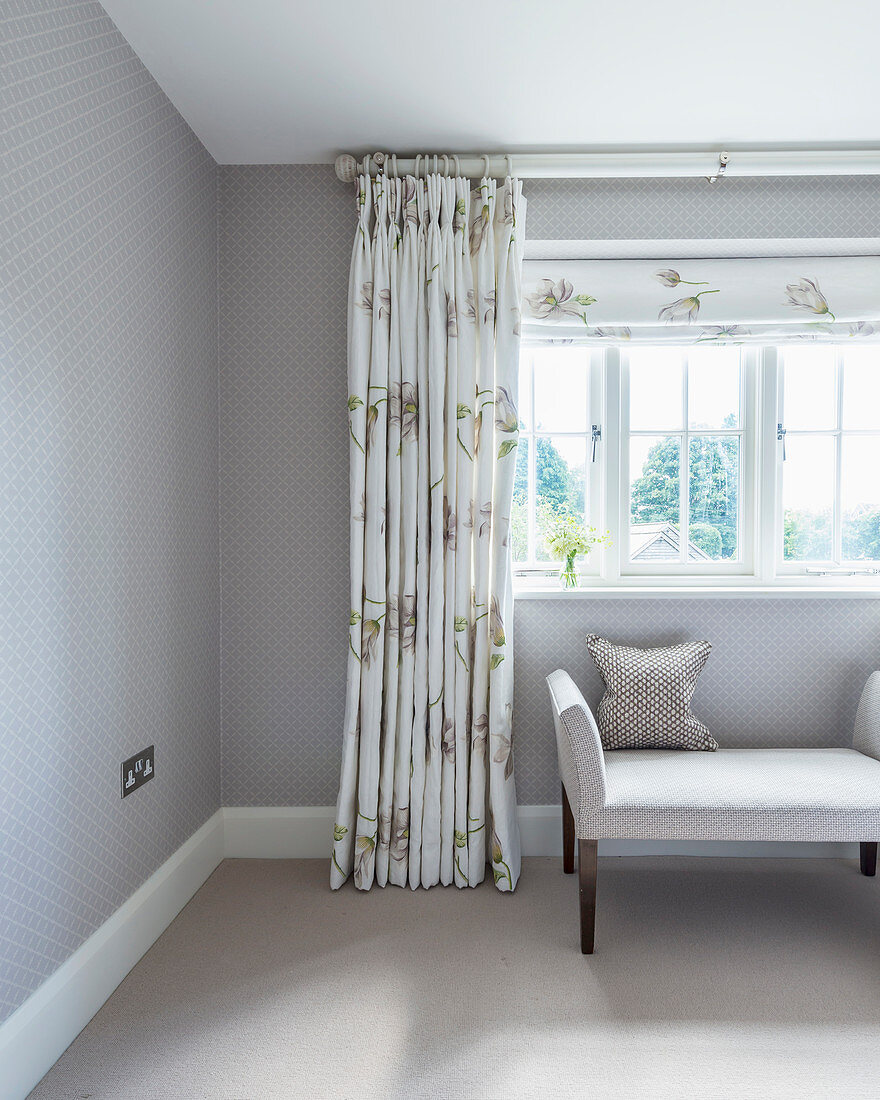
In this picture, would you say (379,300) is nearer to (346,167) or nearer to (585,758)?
(346,167)

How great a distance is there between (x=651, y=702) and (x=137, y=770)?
1.67m

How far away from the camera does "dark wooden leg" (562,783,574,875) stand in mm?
2703

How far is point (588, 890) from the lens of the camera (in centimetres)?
221

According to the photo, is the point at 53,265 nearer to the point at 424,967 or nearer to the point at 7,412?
the point at 7,412

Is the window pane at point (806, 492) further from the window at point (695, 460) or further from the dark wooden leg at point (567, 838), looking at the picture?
the dark wooden leg at point (567, 838)

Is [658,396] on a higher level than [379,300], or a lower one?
lower

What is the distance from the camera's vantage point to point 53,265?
5.74 ft

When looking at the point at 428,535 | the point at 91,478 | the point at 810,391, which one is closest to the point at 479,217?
the point at 428,535

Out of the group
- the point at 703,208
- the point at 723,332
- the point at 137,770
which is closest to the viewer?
the point at 137,770

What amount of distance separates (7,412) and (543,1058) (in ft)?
6.21

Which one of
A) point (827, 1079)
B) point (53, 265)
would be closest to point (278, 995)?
point (827, 1079)

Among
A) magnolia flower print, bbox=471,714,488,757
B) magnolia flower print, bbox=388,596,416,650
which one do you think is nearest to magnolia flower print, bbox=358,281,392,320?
magnolia flower print, bbox=388,596,416,650

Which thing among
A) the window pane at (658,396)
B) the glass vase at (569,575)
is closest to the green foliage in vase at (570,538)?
the glass vase at (569,575)

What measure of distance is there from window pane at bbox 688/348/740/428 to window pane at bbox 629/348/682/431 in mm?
48
